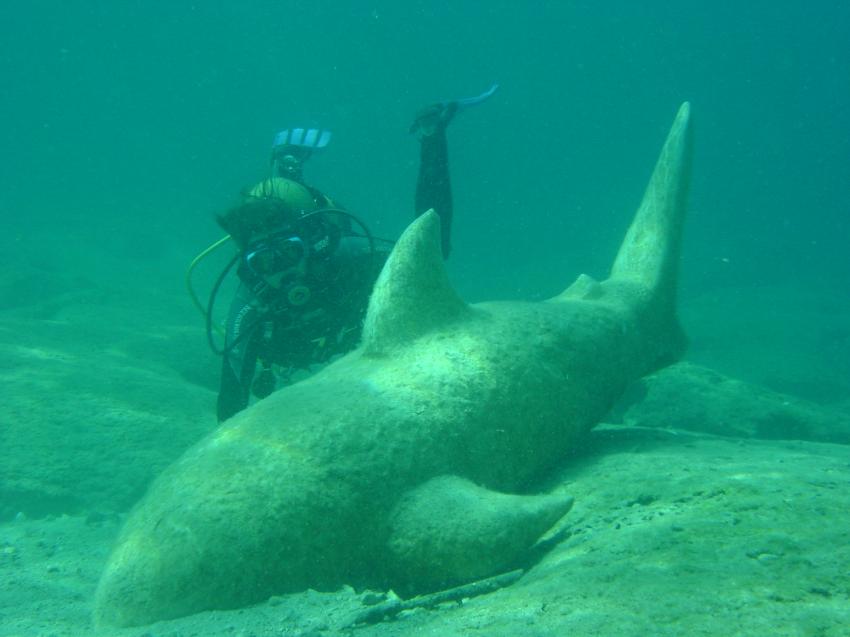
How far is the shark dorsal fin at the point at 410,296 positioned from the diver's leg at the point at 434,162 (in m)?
4.58

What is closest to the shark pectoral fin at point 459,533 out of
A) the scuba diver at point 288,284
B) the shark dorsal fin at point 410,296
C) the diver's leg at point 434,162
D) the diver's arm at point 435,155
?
the shark dorsal fin at point 410,296

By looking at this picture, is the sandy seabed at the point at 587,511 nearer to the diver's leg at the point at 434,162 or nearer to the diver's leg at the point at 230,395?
the diver's leg at the point at 230,395

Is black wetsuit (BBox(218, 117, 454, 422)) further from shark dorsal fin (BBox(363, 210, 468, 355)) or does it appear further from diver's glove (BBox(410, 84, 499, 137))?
diver's glove (BBox(410, 84, 499, 137))

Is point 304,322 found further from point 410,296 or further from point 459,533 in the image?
point 459,533

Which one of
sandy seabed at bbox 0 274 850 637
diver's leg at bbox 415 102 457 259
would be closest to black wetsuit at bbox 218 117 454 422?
sandy seabed at bbox 0 274 850 637

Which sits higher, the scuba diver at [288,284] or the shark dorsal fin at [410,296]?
the scuba diver at [288,284]

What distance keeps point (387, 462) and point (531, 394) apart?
1258 millimetres

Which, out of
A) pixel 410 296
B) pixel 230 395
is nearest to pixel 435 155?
pixel 230 395

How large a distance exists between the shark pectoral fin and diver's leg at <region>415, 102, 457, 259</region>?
5976mm

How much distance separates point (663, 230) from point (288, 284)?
4.00 m

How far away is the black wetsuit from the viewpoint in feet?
18.2

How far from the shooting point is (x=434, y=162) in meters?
8.68

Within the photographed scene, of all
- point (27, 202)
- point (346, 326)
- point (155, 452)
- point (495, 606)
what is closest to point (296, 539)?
point (495, 606)

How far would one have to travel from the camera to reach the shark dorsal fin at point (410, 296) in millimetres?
4023
